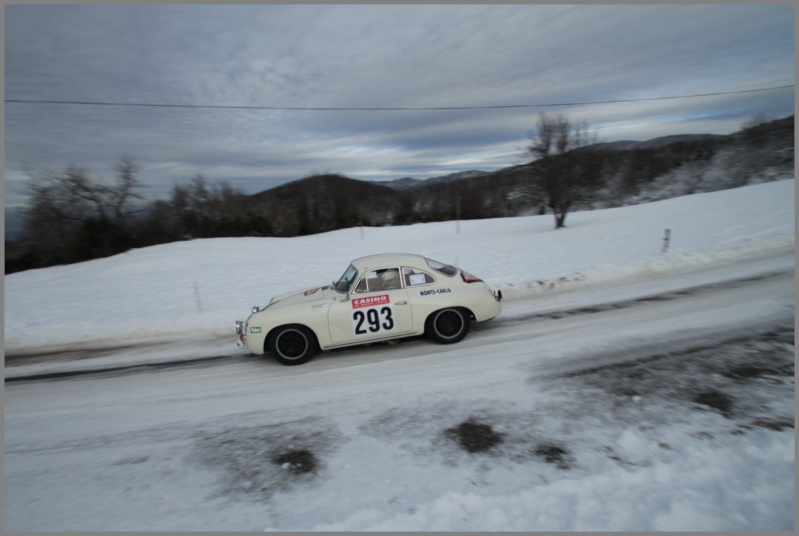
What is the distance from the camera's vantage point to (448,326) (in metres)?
6.27

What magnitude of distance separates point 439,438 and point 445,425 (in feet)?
0.76

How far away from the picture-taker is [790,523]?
286cm

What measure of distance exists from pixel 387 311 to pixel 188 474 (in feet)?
10.8

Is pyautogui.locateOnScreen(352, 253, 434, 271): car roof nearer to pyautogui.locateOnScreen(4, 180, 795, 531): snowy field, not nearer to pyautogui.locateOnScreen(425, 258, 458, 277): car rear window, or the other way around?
pyautogui.locateOnScreen(425, 258, 458, 277): car rear window

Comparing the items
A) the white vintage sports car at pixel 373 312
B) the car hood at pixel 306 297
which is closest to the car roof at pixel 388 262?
the white vintage sports car at pixel 373 312

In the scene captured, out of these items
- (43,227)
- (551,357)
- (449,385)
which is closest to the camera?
(449,385)

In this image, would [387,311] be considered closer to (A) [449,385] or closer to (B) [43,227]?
(A) [449,385]

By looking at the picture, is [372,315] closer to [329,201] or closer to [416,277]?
[416,277]

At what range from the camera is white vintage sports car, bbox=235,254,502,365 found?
5922mm

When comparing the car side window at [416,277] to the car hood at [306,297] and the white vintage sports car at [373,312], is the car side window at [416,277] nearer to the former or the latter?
the white vintage sports car at [373,312]

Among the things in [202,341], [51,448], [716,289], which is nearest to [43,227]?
[202,341]

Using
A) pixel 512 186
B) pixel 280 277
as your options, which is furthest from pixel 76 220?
pixel 512 186

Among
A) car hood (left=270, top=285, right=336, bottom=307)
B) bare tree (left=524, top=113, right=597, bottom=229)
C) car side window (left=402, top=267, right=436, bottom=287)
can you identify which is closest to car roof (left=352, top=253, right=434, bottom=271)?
car side window (left=402, top=267, right=436, bottom=287)

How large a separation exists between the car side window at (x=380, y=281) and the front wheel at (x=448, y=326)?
829 mm
